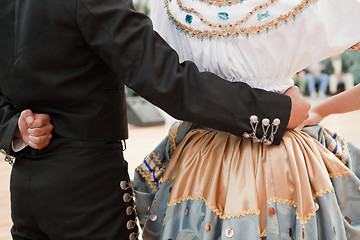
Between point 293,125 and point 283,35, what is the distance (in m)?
0.20

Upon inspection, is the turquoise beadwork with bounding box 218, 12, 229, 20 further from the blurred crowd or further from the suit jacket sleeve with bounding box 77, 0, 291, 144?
the blurred crowd

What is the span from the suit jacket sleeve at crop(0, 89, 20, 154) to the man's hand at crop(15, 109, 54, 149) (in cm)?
3

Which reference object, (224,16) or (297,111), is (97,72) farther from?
(297,111)

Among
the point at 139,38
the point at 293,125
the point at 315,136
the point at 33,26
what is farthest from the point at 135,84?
the point at 315,136

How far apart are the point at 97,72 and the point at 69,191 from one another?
28 centimetres

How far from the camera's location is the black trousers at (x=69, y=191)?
1062mm

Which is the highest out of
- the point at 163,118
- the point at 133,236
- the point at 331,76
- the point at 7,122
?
the point at 7,122

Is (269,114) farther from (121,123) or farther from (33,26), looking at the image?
(33,26)

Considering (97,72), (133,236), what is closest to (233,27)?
(97,72)

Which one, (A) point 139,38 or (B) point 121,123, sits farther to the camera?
(B) point 121,123

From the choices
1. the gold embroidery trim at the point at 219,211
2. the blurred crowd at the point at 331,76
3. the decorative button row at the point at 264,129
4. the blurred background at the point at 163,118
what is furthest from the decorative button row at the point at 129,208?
the blurred crowd at the point at 331,76

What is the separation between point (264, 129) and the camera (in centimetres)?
101

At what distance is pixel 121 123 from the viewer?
114 cm

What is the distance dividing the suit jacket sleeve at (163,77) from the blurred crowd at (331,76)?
596cm
